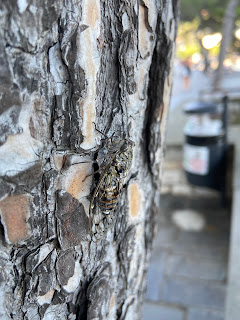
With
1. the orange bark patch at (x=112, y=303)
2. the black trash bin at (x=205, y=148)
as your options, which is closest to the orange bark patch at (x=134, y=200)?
the orange bark patch at (x=112, y=303)

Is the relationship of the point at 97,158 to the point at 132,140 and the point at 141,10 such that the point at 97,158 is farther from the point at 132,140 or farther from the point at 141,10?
the point at 141,10

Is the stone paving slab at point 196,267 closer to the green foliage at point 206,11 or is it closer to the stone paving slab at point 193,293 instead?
the stone paving slab at point 193,293

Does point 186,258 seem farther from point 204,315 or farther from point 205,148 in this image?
point 205,148

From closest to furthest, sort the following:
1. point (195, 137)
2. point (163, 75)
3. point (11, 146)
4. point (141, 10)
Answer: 1. point (11, 146)
2. point (141, 10)
3. point (163, 75)
4. point (195, 137)

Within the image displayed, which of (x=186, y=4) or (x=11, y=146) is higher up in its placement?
(x=186, y=4)

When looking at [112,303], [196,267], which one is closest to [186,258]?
[196,267]

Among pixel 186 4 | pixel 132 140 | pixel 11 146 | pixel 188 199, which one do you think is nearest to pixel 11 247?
pixel 11 146
